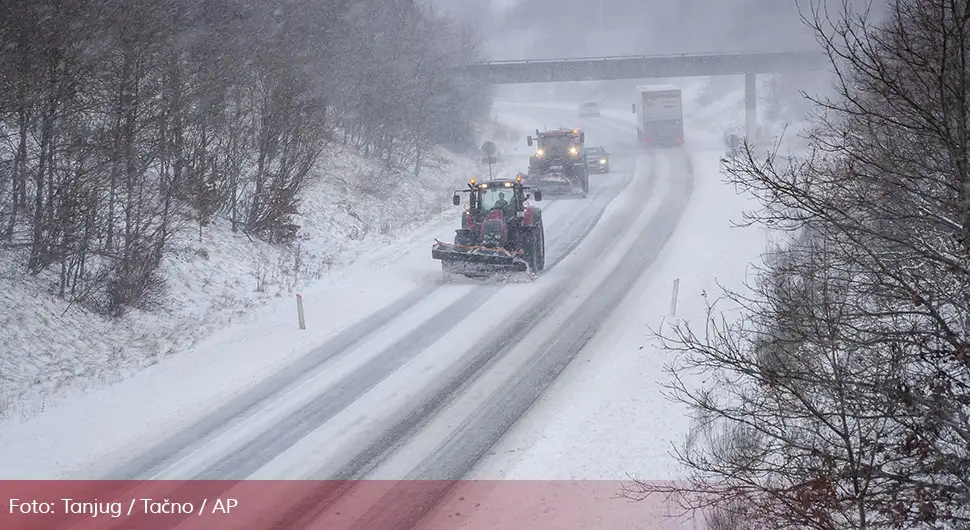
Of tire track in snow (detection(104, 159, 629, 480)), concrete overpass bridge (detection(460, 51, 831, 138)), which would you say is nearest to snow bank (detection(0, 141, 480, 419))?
tire track in snow (detection(104, 159, 629, 480))

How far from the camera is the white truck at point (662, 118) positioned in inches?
2003

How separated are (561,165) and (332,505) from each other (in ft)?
84.9

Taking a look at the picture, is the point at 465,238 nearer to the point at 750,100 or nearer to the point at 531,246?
the point at 531,246

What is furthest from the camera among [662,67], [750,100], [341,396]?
[662,67]

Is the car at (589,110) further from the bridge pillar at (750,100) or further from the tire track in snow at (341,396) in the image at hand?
the tire track in snow at (341,396)

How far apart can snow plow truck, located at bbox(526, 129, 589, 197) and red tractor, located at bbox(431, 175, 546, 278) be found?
1102 cm

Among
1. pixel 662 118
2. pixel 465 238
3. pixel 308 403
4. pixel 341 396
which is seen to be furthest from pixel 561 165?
pixel 308 403

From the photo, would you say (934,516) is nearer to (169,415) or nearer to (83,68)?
A: (169,415)

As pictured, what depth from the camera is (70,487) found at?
32.0ft

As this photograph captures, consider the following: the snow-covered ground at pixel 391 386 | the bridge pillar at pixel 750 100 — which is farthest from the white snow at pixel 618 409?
the bridge pillar at pixel 750 100

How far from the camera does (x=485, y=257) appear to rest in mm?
19906

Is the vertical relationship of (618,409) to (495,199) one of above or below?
below

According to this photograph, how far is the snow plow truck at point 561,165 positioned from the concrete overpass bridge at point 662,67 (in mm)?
21041

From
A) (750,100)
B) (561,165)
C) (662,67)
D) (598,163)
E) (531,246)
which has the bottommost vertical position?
(531,246)
